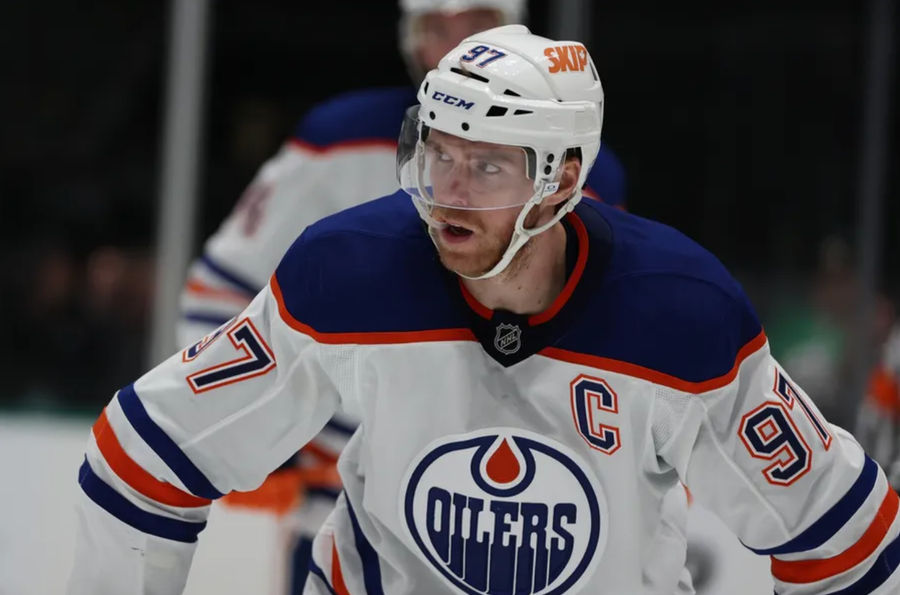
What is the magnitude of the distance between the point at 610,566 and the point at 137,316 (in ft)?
11.3

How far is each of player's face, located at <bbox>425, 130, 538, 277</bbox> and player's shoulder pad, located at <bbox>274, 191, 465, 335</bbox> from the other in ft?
0.21

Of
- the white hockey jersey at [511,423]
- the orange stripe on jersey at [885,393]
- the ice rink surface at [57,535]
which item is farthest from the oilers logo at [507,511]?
the orange stripe on jersey at [885,393]

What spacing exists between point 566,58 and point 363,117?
1072mm

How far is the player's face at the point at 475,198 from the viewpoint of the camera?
5.10ft

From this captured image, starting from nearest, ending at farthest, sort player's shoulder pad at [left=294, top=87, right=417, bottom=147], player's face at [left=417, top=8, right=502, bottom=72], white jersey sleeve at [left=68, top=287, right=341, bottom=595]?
white jersey sleeve at [left=68, top=287, right=341, bottom=595] → player's face at [left=417, top=8, right=502, bottom=72] → player's shoulder pad at [left=294, top=87, right=417, bottom=147]

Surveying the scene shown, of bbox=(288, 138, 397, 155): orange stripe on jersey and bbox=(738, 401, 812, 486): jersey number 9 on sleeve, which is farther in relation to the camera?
bbox=(288, 138, 397, 155): orange stripe on jersey

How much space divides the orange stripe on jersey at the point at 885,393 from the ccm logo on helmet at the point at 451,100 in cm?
179

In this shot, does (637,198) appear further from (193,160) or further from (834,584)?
(834,584)

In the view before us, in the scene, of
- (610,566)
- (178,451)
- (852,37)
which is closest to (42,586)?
(178,451)

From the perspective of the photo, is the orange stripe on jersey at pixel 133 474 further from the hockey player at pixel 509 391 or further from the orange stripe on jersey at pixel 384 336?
the orange stripe on jersey at pixel 384 336

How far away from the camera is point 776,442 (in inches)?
62.7

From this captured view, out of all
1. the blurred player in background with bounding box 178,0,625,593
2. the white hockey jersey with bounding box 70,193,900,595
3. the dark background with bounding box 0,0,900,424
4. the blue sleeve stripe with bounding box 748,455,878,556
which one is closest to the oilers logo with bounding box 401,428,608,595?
the white hockey jersey with bounding box 70,193,900,595

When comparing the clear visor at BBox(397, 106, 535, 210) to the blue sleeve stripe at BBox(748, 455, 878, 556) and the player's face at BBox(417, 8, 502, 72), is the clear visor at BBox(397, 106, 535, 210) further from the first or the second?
the player's face at BBox(417, 8, 502, 72)

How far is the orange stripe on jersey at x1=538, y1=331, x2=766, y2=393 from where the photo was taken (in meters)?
1.56
